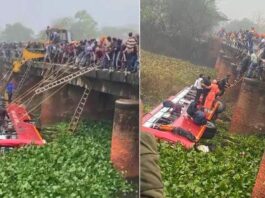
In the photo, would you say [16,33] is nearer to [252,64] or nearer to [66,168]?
[66,168]

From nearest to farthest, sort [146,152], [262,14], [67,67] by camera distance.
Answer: [146,152] < [262,14] < [67,67]

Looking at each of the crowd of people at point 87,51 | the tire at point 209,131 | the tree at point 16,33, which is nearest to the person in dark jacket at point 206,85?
the tire at point 209,131

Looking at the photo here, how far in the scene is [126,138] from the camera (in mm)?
2250

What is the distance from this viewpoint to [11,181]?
2.39m

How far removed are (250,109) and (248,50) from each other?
0.29 metres

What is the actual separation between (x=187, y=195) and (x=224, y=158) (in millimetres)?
259

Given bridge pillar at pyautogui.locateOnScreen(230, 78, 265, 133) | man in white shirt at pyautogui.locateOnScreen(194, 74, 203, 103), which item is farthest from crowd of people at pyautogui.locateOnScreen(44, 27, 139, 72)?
bridge pillar at pyautogui.locateOnScreen(230, 78, 265, 133)

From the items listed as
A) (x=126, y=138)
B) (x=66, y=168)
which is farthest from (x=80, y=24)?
(x=66, y=168)

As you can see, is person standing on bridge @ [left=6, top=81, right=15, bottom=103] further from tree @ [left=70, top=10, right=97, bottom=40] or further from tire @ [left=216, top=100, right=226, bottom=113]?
tire @ [left=216, top=100, right=226, bottom=113]

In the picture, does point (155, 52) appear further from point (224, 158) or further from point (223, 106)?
point (224, 158)

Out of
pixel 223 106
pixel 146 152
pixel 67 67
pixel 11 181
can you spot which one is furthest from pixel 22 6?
pixel 146 152

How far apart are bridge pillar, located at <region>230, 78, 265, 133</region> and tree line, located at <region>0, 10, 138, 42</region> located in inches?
25.9

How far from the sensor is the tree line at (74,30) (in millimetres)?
2279

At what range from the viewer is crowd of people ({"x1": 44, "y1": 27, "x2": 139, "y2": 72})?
2.25m
